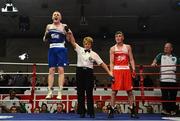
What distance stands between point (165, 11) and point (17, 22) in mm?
5623

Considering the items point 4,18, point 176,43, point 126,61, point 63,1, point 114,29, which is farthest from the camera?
point 176,43

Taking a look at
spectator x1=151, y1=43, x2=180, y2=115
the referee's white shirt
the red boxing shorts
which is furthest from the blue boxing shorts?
spectator x1=151, y1=43, x2=180, y2=115

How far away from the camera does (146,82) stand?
13336 millimetres

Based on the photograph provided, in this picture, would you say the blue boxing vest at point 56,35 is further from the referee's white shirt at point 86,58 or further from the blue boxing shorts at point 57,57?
the referee's white shirt at point 86,58

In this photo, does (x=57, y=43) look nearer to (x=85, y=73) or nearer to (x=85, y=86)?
(x=85, y=73)

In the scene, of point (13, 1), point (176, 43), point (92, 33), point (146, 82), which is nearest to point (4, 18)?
point (13, 1)

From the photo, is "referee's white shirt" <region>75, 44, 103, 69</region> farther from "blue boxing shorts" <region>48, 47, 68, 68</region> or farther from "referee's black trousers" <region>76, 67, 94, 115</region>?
"blue boxing shorts" <region>48, 47, 68, 68</region>

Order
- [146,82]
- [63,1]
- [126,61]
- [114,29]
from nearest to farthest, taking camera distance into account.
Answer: [126,61], [63,1], [146,82], [114,29]

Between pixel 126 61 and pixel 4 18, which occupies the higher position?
pixel 4 18

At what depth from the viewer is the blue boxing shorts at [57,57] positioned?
564cm

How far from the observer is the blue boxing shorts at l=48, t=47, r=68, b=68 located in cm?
564

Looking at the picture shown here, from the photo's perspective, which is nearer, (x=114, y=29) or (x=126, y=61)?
(x=126, y=61)

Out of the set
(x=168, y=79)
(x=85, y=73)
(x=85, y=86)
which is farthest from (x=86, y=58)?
(x=168, y=79)

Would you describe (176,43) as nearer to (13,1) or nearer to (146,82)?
(146,82)
